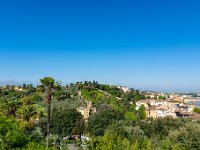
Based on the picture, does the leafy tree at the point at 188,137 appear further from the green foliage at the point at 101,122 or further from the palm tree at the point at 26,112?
the green foliage at the point at 101,122

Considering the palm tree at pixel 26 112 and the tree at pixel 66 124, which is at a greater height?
the palm tree at pixel 26 112

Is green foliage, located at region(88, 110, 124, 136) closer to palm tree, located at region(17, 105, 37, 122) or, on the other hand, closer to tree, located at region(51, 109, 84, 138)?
tree, located at region(51, 109, 84, 138)

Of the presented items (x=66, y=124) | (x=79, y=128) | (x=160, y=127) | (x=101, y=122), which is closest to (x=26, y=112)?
(x=66, y=124)

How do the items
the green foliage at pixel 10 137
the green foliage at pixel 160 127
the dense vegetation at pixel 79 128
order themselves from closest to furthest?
the green foliage at pixel 10 137 < the dense vegetation at pixel 79 128 < the green foliage at pixel 160 127

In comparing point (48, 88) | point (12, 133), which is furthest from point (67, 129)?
point (12, 133)

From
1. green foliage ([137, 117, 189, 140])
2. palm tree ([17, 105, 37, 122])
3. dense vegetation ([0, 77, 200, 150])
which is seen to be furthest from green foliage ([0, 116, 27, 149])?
green foliage ([137, 117, 189, 140])

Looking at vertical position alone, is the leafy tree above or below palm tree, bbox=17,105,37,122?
below

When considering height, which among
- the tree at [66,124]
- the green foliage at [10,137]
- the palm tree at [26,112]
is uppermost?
the palm tree at [26,112]

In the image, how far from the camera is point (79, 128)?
56.8m

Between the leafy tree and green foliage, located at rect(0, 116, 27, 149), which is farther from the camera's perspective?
the leafy tree

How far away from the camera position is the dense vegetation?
2653 cm

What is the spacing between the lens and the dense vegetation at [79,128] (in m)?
26.5

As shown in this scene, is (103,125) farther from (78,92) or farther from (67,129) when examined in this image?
(78,92)

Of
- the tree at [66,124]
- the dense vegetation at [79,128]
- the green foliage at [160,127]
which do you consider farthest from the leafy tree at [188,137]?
the tree at [66,124]
